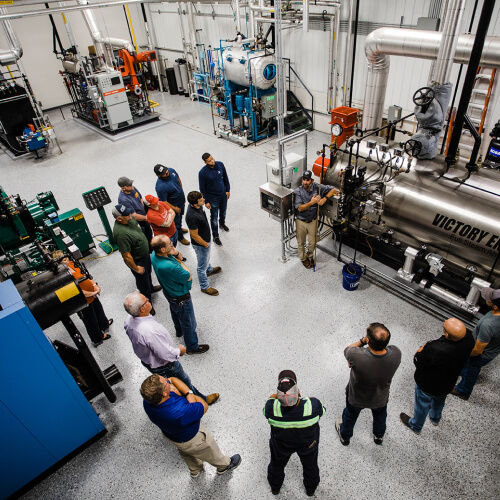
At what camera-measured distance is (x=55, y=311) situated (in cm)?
291

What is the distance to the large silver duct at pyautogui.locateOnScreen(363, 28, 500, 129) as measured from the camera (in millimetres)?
4496

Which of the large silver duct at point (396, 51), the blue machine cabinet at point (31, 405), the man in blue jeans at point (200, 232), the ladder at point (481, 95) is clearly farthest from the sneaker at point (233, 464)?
the large silver duct at point (396, 51)

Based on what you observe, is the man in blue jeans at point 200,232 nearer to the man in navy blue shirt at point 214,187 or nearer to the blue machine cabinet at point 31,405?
the man in navy blue shirt at point 214,187

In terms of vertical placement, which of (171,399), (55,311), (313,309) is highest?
(55,311)

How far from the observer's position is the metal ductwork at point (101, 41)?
34.2ft

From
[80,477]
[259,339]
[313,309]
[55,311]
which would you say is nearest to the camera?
[55,311]

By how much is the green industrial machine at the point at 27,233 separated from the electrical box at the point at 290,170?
2.77m

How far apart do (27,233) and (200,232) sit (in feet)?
7.79

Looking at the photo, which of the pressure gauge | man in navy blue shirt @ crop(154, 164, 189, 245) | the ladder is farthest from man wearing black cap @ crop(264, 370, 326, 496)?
the ladder

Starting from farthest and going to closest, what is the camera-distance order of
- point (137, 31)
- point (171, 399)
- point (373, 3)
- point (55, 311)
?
point (137, 31) < point (373, 3) < point (55, 311) < point (171, 399)

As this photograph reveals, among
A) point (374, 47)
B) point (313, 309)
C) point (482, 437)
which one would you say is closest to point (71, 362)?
point (313, 309)

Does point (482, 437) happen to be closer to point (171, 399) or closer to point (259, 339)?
point (259, 339)

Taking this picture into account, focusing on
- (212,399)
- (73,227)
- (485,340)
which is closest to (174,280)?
(212,399)

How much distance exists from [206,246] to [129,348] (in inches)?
60.4
